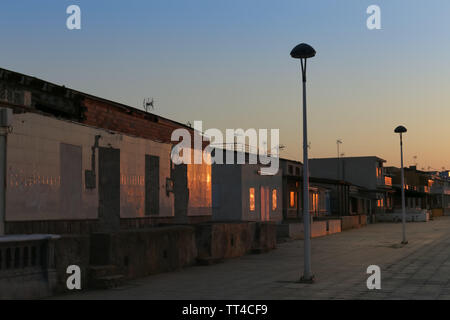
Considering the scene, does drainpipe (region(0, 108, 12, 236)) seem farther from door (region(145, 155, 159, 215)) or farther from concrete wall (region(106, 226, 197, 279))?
door (region(145, 155, 159, 215))

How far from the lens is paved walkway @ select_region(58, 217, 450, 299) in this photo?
44.7 feet

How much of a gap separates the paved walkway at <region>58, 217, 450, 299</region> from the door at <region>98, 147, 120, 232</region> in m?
3.10

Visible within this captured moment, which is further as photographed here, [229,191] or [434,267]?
[229,191]

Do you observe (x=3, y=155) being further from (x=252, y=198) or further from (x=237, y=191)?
(x=252, y=198)

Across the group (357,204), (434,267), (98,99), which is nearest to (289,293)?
(434,267)

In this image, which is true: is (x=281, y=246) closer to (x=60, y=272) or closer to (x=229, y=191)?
(x=229, y=191)

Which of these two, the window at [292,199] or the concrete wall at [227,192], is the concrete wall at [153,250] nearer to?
the concrete wall at [227,192]

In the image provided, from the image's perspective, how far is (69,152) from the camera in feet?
57.4

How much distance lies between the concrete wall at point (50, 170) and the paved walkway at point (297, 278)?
3.17m

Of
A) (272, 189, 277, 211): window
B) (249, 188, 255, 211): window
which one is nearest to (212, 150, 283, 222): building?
(249, 188, 255, 211): window

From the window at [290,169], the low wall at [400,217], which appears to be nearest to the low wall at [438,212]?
the low wall at [400,217]

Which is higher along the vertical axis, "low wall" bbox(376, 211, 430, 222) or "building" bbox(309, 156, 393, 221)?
"building" bbox(309, 156, 393, 221)
